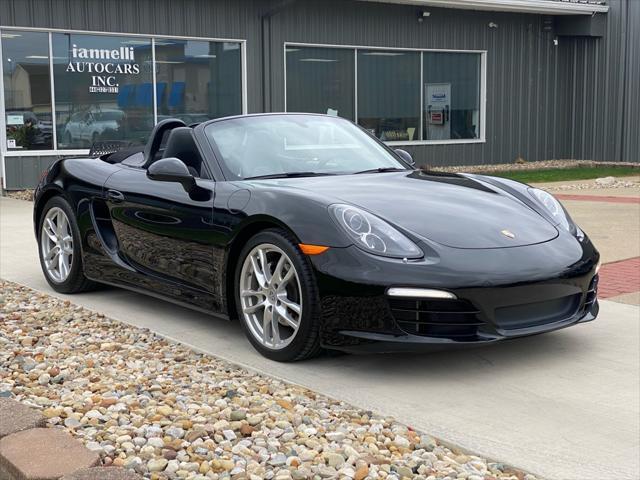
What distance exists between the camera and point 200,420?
12.0ft

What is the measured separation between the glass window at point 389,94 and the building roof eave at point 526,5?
1.23 m

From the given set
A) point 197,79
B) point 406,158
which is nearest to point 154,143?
point 406,158

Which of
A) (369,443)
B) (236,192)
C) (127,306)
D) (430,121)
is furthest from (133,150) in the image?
(430,121)

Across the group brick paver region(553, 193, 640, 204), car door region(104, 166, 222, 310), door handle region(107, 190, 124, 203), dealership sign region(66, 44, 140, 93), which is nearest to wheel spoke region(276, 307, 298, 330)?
car door region(104, 166, 222, 310)

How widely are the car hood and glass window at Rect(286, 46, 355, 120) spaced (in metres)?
13.4

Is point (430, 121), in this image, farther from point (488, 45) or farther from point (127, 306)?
point (127, 306)

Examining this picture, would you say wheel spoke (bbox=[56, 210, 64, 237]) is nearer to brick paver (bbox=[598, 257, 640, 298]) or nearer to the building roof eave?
brick paver (bbox=[598, 257, 640, 298])

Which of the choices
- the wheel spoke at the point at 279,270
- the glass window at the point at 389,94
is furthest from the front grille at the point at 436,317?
the glass window at the point at 389,94

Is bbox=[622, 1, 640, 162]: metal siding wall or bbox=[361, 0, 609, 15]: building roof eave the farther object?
bbox=[622, 1, 640, 162]: metal siding wall

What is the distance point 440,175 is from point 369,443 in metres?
2.49

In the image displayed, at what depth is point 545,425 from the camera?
372 centimetres

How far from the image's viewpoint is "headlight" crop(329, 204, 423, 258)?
4266 mm

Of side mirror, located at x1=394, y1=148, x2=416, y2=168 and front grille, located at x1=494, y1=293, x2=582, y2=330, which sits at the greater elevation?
side mirror, located at x1=394, y1=148, x2=416, y2=168

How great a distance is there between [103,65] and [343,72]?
17.5 feet
